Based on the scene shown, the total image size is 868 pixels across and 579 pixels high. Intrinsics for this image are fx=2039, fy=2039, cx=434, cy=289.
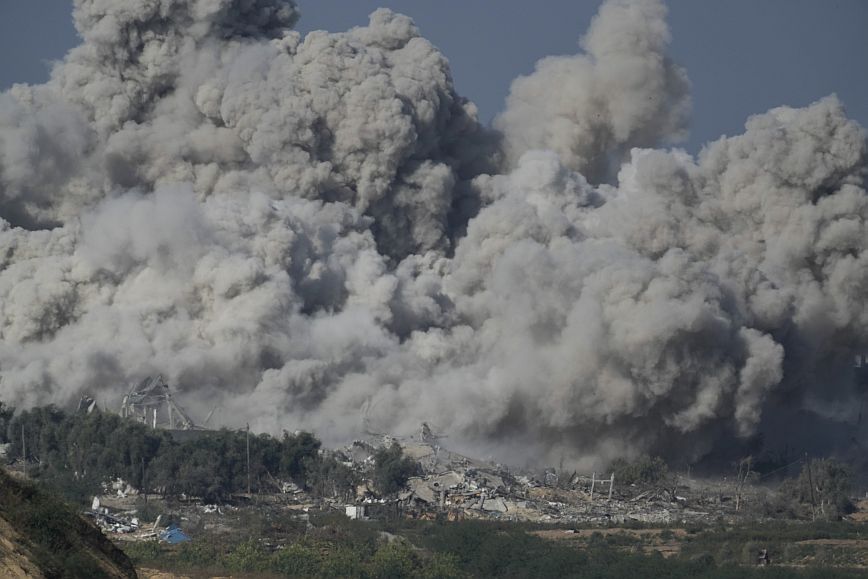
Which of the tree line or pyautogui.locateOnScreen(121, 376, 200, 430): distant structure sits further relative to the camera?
Result: pyautogui.locateOnScreen(121, 376, 200, 430): distant structure

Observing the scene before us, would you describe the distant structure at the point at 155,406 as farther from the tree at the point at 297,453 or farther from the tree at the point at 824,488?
the tree at the point at 824,488

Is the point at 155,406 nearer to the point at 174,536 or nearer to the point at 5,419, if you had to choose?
the point at 5,419

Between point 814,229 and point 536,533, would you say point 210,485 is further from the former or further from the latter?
point 814,229

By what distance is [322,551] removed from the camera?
3634 centimetres

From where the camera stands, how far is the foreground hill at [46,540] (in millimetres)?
19312

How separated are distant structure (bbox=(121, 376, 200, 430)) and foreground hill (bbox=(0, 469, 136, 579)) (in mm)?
26790

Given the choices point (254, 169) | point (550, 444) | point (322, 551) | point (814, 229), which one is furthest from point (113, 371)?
point (814, 229)

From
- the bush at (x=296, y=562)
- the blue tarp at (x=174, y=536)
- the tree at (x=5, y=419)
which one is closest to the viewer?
the bush at (x=296, y=562)

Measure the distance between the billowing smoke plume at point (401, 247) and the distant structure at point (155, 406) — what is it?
443mm

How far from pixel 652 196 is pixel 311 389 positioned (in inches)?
411

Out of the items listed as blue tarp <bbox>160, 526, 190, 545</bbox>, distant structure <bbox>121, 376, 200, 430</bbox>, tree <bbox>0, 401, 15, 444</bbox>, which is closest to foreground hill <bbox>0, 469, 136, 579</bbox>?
blue tarp <bbox>160, 526, 190, 545</bbox>

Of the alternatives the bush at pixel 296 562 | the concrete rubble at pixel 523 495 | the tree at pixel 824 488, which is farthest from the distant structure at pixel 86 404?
the tree at pixel 824 488

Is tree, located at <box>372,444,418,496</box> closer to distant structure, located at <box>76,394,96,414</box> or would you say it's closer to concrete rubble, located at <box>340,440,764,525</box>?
concrete rubble, located at <box>340,440,764,525</box>

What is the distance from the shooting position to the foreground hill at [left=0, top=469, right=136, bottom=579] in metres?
19.3
